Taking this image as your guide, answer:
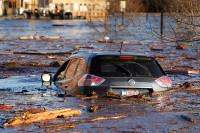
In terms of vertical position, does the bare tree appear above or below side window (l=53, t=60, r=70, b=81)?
above

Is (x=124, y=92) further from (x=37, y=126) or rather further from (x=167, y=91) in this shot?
(x=37, y=126)

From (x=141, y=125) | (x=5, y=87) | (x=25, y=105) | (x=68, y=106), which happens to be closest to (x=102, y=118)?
(x=141, y=125)

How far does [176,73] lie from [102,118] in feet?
31.7

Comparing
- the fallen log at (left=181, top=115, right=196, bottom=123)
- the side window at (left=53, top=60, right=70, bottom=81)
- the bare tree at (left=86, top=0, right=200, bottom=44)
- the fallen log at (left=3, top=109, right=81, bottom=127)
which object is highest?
the bare tree at (left=86, top=0, right=200, bottom=44)

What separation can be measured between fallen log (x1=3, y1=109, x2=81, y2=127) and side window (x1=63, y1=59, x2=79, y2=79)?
2.19m

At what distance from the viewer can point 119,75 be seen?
10.9m

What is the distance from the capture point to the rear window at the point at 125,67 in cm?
1088

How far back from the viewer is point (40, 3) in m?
150

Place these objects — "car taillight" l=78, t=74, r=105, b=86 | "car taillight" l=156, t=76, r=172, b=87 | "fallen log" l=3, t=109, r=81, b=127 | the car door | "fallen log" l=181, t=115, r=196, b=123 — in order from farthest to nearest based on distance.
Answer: the car door → "car taillight" l=156, t=76, r=172, b=87 → "car taillight" l=78, t=74, r=105, b=86 → "fallen log" l=181, t=115, r=196, b=123 → "fallen log" l=3, t=109, r=81, b=127

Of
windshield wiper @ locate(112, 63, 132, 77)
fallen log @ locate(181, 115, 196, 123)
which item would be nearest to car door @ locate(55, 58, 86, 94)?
windshield wiper @ locate(112, 63, 132, 77)

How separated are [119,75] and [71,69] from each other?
1533mm

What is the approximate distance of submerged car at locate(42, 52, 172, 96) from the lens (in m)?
10.8

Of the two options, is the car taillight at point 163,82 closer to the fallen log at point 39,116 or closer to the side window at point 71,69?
the side window at point 71,69

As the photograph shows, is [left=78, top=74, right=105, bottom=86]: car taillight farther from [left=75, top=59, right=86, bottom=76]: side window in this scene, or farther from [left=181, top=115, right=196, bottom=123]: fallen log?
[left=181, top=115, right=196, bottom=123]: fallen log
